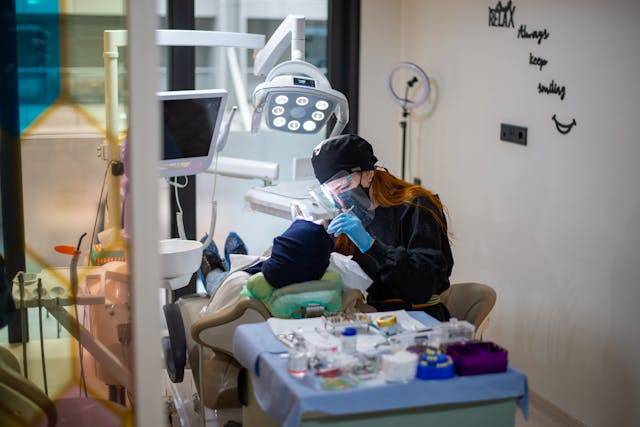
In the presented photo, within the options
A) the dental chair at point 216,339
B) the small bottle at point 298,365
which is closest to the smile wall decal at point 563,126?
the dental chair at point 216,339

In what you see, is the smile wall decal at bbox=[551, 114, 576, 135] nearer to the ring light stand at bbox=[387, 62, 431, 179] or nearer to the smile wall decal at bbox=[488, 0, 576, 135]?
the smile wall decal at bbox=[488, 0, 576, 135]

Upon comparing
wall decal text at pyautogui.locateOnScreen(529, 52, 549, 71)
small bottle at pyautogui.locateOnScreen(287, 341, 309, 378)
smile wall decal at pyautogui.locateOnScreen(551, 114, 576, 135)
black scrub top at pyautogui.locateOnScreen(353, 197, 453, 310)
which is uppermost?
wall decal text at pyautogui.locateOnScreen(529, 52, 549, 71)

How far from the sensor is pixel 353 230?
331cm

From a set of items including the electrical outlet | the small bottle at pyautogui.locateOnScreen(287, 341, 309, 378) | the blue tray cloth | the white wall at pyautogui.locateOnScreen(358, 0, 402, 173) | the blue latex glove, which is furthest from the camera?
the white wall at pyautogui.locateOnScreen(358, 0, 402, 173)

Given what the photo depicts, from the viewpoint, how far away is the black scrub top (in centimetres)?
331

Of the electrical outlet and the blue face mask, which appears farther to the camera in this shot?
the electrical outlet

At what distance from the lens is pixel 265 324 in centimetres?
291

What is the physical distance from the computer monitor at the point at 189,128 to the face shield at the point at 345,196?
50 centimetres

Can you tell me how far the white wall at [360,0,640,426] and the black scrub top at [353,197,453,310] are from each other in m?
0.66

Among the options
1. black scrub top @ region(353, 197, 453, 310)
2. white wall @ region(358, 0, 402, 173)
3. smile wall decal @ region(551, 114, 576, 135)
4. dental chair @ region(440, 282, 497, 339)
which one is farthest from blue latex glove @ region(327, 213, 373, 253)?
white wall @ region(358, 0, 402, 173)

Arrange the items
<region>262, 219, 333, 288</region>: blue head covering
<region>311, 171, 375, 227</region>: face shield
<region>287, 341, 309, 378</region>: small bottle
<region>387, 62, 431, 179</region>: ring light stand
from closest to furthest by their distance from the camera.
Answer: <region>287, 341, 309, 378</region>: small bottle < <region>262, 219, 333, 288</region>: blue head covering < <region>311, 171, 375, 227</region>: face shield < <region>387, 62, 431, 179</region>: ring light stand

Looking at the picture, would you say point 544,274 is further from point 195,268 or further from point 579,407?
point 195,268

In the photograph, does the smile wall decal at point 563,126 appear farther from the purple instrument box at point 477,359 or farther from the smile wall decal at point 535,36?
the purple instrument box at point 477,359

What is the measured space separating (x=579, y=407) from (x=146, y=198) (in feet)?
7.98
